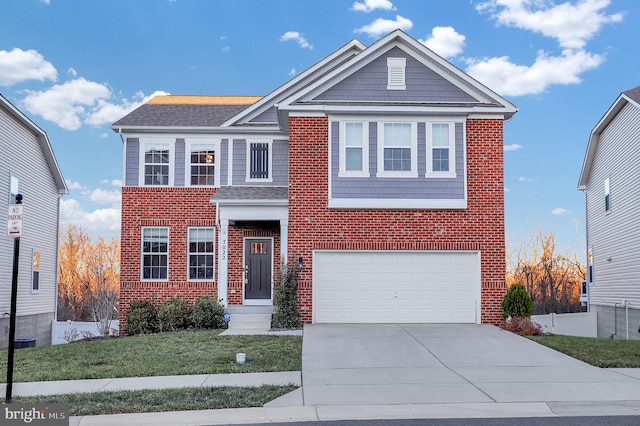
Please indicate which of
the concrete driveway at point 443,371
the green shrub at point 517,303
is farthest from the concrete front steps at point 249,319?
the green shrub at point 517,303

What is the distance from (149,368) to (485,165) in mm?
11186

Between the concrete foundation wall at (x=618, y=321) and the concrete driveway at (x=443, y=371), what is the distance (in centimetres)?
925

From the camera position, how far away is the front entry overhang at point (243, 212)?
67.8 ft

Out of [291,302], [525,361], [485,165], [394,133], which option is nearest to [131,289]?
[291,302]

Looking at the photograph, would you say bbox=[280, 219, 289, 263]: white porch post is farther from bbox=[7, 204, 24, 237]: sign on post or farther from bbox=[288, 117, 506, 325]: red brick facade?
bbox=[7, 204, 24, 237]: sign on post

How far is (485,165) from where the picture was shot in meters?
19.5

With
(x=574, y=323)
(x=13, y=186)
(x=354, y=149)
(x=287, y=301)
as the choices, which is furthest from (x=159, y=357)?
(x=574, y=323)

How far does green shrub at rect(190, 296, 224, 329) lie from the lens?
20.5 m

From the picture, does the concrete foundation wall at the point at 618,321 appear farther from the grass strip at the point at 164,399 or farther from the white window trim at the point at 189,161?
the grass strip at the point at 164,399

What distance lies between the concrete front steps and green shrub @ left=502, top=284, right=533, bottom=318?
21.8 feet

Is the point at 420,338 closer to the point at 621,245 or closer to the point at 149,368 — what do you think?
the point at 149,368

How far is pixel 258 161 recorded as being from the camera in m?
23.1

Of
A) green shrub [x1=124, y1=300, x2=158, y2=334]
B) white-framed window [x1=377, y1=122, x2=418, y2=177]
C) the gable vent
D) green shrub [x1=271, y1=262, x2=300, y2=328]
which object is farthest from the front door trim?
the gable vent

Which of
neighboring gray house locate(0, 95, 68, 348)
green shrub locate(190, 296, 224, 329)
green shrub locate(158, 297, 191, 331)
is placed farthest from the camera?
neighboring gray house locate(0, 95, 68, 348)
